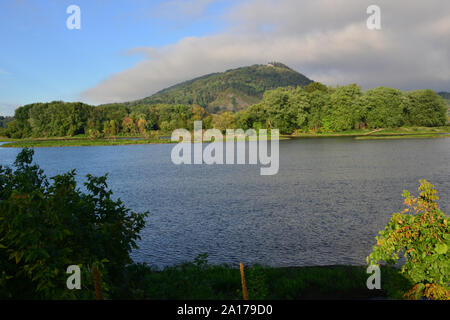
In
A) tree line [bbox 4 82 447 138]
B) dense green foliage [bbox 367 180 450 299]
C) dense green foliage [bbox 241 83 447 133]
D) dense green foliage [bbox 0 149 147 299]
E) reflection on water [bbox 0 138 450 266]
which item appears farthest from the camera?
tree line [bbox 4 82 447 138]

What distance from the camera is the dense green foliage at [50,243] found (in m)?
5.58

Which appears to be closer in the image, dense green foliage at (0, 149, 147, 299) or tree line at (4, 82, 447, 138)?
dense green foliage at (0, 149, 147, 299)

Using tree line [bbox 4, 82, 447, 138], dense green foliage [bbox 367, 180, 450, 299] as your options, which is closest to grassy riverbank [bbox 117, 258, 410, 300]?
dense green foliage [bbox 367, 180, 450, 299]

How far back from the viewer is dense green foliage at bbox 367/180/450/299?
275 inches

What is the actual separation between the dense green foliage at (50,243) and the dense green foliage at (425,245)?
6176mm

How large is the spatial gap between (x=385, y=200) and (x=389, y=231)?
1616 centimetres

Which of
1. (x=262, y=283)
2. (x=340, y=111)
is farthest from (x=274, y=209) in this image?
(x=340, y=111)

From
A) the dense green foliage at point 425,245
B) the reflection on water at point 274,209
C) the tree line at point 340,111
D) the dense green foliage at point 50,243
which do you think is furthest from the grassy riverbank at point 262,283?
the tree line at point 340,111

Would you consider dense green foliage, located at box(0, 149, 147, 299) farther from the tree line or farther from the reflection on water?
the tree line

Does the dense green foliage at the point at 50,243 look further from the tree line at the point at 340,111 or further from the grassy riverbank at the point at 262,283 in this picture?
the tree line at the point at 340,111

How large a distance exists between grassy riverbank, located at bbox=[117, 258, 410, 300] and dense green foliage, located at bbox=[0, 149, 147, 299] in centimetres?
101

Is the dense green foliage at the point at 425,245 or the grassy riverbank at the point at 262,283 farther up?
the dense green foliage at the point at 425,245
